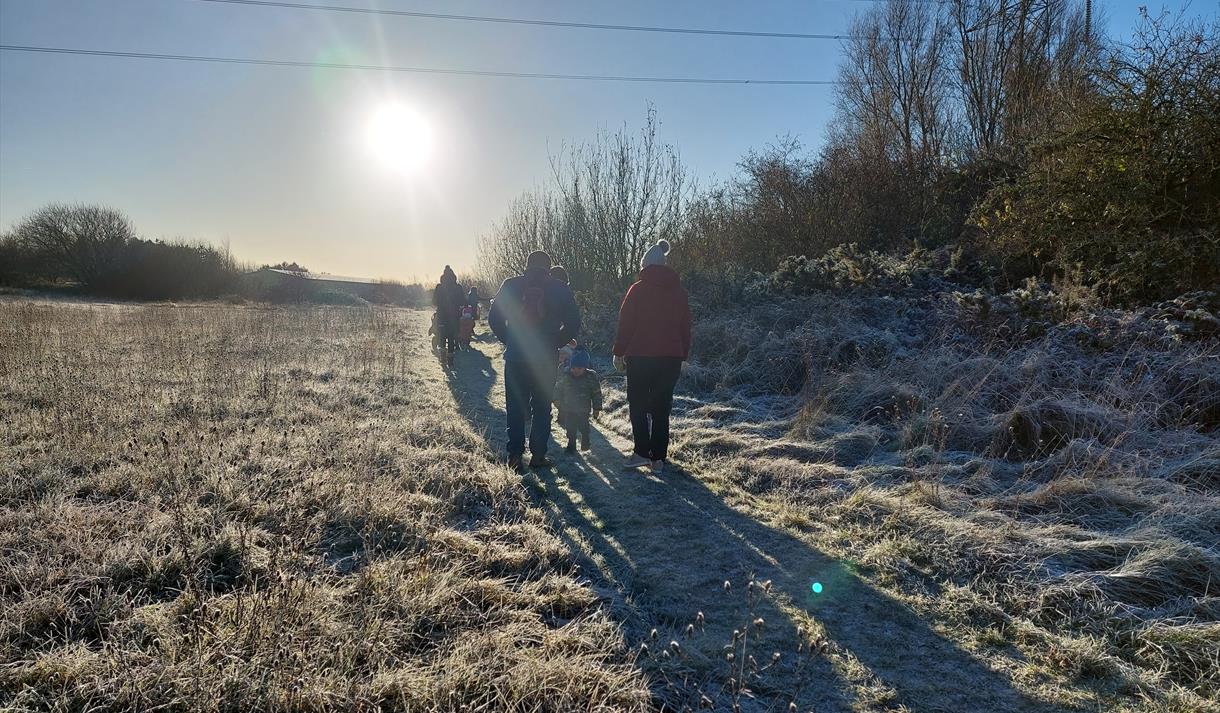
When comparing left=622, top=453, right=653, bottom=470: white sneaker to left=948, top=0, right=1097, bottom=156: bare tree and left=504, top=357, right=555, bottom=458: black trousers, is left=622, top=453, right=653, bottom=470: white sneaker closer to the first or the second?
left=504, top=357, right=555, bottom=458: black trousers

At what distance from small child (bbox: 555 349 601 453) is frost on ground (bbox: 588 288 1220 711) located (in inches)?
43.9

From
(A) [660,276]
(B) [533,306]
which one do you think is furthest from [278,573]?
(A) [660,276]

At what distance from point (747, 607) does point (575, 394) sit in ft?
10.5

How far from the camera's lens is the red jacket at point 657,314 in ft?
15.9

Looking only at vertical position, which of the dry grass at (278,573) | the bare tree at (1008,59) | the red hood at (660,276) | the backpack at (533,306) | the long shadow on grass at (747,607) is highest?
the bare tree at (1008,59)

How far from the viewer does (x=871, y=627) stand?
277 cm

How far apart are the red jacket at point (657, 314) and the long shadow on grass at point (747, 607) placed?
1209 mm

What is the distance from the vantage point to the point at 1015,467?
4492 millimetres

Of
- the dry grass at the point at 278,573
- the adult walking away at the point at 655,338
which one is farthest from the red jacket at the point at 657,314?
the dry grass at the point at 278,573

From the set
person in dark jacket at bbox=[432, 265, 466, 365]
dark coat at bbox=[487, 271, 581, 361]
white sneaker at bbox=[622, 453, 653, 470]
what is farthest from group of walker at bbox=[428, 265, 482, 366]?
white sneaker at bbox=[622, 453, 653, 470]

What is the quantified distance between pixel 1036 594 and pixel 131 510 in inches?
205

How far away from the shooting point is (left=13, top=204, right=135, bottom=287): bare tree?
38.9m

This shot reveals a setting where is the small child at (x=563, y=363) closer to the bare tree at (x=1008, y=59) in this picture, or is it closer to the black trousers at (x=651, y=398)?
the black trousers at (x=651, y=398)

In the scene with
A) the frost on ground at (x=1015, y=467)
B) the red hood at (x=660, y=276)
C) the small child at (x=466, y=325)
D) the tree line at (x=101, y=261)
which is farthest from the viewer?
the tree line at (x=101, y=261)
